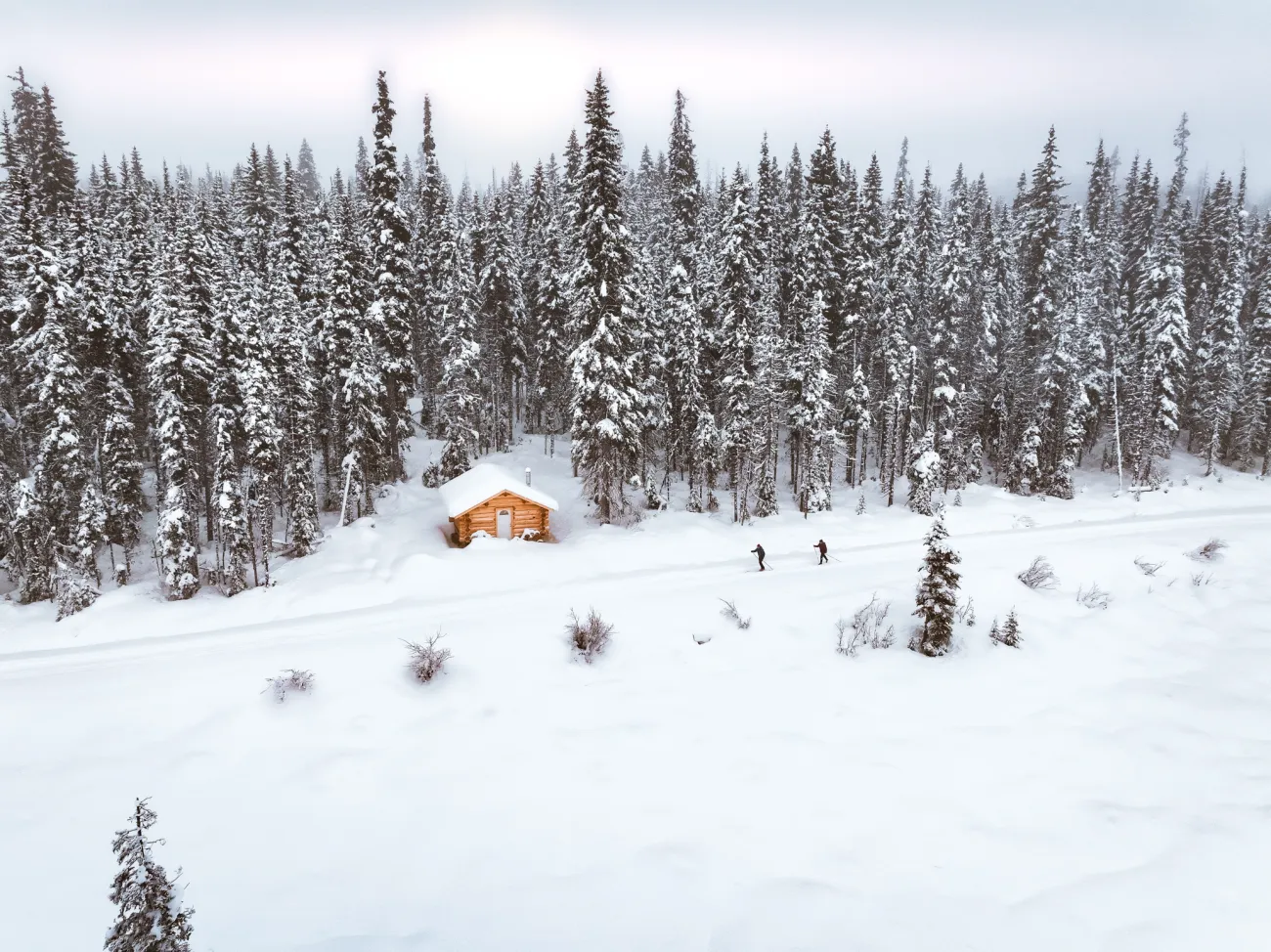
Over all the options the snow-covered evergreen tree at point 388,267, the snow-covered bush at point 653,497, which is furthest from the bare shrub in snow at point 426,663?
the snow-covered bush at point 653,497

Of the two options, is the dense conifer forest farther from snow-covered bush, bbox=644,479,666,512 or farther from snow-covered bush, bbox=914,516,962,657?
snow-covered bush, bbox=914,516,962,657

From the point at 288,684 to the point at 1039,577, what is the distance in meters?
24.2

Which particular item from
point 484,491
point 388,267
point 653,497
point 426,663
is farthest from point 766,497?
point 388,267

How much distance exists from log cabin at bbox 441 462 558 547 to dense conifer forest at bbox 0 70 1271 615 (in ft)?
11.0

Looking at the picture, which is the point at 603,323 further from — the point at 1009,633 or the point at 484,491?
the point at 1009,633

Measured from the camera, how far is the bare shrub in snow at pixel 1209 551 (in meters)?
25.5

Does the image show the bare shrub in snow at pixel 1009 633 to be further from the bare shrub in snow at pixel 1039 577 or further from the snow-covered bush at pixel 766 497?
the snow-covered bush at pixel 766 497

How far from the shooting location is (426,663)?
58.1ft

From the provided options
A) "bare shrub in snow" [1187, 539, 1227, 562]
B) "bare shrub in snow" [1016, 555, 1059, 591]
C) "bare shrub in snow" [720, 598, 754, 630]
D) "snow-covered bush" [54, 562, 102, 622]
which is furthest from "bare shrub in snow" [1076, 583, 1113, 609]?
"snow-covered bush" [54, 562, 102, 622]

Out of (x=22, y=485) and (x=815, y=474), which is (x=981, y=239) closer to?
(x=815, y=474)

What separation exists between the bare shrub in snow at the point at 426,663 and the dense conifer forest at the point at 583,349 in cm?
1089

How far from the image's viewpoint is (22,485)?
25172 mm

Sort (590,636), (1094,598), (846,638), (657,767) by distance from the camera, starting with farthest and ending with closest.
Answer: (1094,598), (846,638), (590,636), (657,767)

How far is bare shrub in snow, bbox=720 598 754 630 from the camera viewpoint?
20.3 metres
